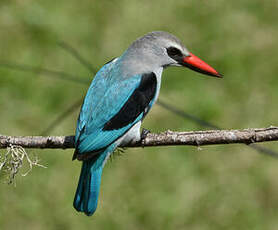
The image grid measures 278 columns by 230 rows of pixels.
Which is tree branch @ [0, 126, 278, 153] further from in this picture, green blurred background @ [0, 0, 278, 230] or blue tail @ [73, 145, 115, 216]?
green blurred background @ [0, 0, 278, 230]

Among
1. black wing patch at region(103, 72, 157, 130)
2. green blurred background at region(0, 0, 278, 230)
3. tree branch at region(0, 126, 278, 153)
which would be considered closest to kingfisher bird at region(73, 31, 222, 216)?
black wing patch at region(103, 72, 157, 130)

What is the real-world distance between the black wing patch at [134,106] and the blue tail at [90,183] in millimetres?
147

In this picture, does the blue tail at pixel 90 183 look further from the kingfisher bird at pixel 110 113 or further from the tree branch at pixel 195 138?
the tree branch at pixel 195 138

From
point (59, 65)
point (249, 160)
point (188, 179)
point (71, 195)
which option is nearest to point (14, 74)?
point (59, 65)

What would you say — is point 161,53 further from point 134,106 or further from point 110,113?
point 110,113

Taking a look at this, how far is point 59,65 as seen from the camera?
623 cm

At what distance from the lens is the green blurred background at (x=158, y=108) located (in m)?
4.90

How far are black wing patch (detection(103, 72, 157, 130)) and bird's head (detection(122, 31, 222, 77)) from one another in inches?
8.9

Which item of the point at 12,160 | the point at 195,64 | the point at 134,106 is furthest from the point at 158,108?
the point at 12,160

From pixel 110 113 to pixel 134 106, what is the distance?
6.0 inches

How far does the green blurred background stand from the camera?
16.1ft

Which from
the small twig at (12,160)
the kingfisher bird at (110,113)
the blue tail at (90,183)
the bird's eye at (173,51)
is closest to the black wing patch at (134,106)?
the kingfisher bird at (110,113)

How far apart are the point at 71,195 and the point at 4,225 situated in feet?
1.98

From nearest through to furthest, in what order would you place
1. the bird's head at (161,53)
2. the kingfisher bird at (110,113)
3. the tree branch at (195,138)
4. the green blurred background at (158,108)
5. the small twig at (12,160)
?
1. the tree branch at (195,138)
2. the small twig at (12,160)
3. the kingfisher bird at (110,113)
4. the bird's head at (161,53)
5. the green blurred background at (158,108)
